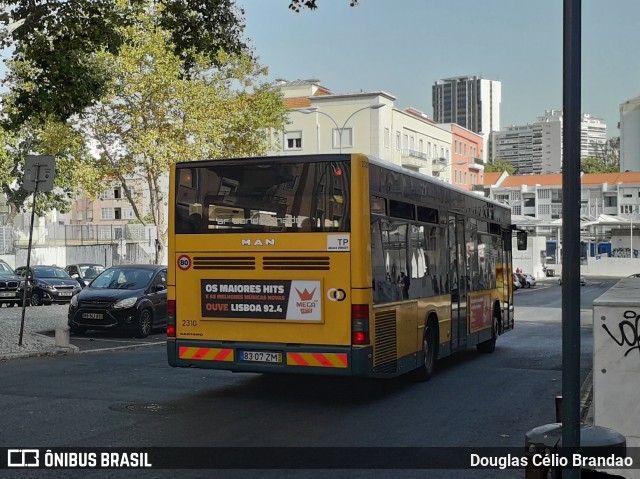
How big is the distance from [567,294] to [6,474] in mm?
4705

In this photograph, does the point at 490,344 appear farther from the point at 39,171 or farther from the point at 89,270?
the point at 89,270

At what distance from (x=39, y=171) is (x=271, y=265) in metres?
7.47

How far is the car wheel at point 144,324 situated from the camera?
20.0 m

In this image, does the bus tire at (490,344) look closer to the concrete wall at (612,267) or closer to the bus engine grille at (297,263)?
the bus engine grille at (297,263)

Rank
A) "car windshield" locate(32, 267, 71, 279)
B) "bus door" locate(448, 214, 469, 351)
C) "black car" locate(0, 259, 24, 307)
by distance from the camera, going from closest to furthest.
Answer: "bus door" locate(448, 214, 469, 351), "black car" locate(0, 259, 24, 307), "car windshield" locate(32, 267, 71, 279)

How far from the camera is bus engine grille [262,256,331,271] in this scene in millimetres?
10781

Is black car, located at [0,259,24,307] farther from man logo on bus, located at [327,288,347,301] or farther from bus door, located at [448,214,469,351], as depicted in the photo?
man logo on bus, located at [327,288,347,301]

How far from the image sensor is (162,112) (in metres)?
38.1

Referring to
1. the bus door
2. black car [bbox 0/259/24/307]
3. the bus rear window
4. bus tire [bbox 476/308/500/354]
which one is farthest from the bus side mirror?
black car [bbox 0/259/24/307]

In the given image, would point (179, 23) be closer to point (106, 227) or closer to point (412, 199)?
point (412, 199)

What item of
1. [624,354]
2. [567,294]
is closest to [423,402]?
[624,354]

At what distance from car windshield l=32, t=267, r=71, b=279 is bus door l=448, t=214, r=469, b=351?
23007 mm

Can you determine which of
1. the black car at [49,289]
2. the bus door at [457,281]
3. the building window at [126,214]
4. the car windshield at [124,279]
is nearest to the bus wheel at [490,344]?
the bus door at [457,281]

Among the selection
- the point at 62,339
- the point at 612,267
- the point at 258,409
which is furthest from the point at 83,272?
the point at 612,267
